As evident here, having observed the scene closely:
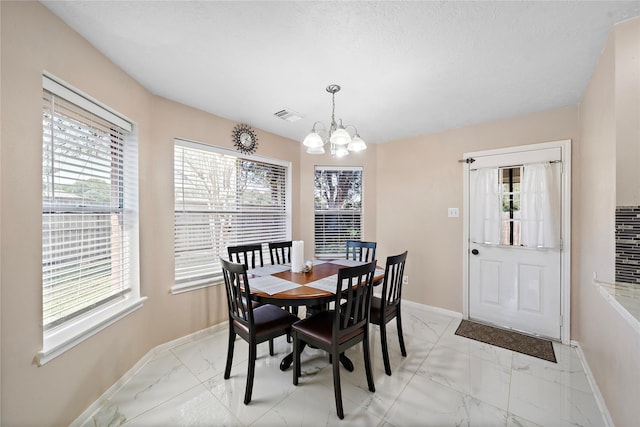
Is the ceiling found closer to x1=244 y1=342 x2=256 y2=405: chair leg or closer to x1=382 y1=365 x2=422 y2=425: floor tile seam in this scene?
x1=244 y1=342 x2=256 y2=405: chair leg

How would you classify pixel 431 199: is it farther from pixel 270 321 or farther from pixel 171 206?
pixel 171 206

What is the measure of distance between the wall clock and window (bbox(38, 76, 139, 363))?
3.51ft

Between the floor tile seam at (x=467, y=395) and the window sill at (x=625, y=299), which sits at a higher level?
the window sill at (x=625, y=299)

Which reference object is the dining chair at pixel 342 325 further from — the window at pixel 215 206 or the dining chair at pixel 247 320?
the window at pixel 215 206

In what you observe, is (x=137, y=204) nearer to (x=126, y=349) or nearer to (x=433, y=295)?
(x=126, y=349)

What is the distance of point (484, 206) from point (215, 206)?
3.11m

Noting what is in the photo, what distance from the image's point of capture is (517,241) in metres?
2.78

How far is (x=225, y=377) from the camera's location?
1997 mm

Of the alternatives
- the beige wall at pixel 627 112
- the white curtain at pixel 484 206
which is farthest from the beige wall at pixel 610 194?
the white curtain at pixel 484 206

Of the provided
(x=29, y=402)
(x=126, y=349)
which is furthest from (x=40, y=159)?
(x=126, y=349)

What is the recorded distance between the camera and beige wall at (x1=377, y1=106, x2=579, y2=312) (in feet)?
9.71

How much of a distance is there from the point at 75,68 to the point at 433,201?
355 cm

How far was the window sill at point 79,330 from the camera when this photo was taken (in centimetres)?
137

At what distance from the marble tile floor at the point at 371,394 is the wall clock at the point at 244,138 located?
7.13 feet
